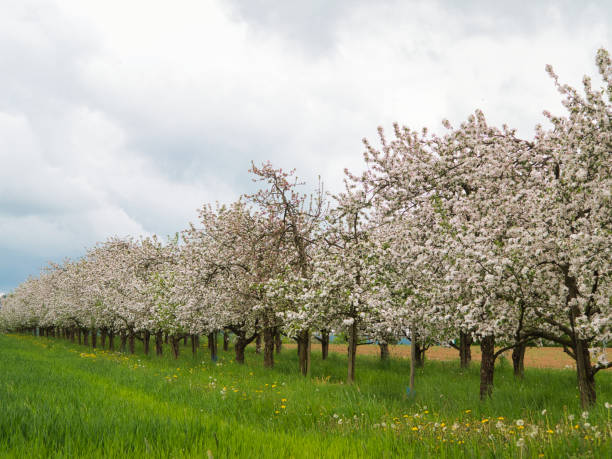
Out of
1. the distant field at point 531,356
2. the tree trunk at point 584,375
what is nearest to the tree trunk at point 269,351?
the tree trunk at point 584,375

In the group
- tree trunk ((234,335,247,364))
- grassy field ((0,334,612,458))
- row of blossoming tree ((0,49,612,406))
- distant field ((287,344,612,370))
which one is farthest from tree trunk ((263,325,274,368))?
distant field ((287,344,612,370))

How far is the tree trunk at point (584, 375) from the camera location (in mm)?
9364

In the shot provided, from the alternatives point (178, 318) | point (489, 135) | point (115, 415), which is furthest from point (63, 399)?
point (178, 318)

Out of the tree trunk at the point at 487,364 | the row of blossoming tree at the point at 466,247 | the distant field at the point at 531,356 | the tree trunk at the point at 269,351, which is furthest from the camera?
the distant field at the point at 531,356

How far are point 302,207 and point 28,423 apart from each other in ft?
48.4

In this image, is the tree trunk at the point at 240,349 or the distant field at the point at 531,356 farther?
the distant field at the point at 531,356

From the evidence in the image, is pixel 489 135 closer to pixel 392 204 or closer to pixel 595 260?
pixel 392 204

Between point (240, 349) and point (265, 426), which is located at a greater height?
point (265, 426)

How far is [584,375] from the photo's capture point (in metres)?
9.59

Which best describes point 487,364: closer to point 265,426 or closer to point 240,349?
point 265,426

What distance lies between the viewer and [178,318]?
22.5 metres

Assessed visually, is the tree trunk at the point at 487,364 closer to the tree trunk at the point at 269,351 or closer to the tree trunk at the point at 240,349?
the tree trunk at the point at 269,351

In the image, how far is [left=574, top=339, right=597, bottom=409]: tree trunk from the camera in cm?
936

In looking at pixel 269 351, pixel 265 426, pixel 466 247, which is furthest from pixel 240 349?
pixel 466 247
